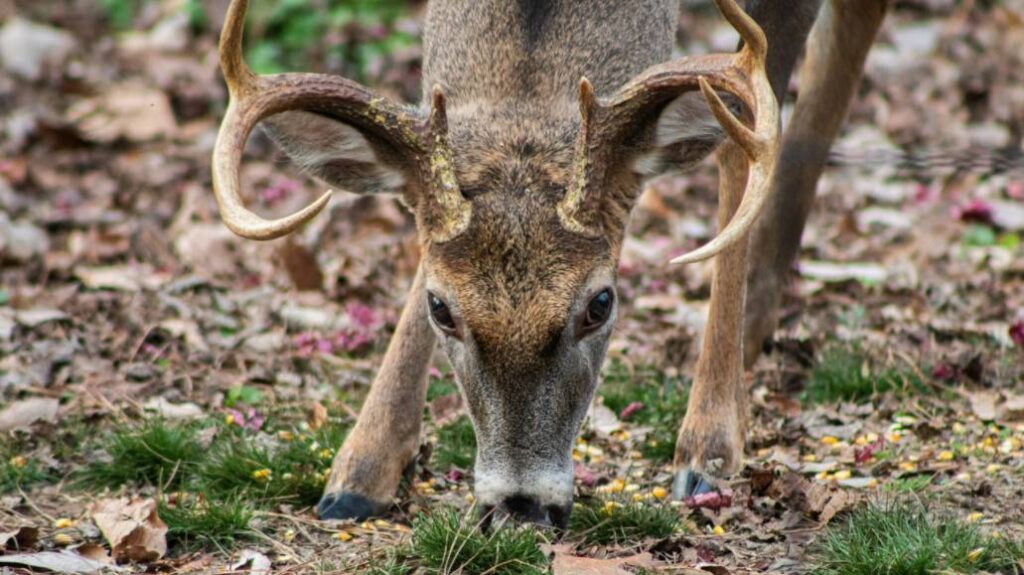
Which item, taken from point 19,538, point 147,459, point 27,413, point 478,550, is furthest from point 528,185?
point 27,413

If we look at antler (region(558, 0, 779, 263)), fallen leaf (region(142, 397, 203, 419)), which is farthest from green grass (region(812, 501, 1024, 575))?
fallen leaf (region(142, 397, 203, 419))

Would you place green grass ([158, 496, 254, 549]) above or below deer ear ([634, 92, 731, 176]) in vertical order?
below

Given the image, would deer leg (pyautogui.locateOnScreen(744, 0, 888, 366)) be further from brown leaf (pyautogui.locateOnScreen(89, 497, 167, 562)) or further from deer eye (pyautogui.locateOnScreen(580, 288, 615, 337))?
brown leaf (pyautogui.locateOnScreen(89, 497, 167, 562))

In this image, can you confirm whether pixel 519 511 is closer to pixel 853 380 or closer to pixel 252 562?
pixel 252 562

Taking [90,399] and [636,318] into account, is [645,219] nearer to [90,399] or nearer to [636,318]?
[636,318]

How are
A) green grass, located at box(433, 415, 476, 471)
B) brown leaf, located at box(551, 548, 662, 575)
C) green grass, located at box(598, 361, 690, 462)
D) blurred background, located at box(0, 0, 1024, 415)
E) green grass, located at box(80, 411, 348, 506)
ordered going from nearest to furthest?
brown leaf, located at box(551, 548, 662, 575) < green grass, located at box(80, 411, 348, 506) < green grass, located at box(433, 415, 476, 471) < green grass, located at box(598, 361, 690, 462) < blurred background, located at box(0, 0, 1024, 415)

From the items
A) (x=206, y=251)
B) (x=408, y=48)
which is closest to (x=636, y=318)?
(x=206, y=251)

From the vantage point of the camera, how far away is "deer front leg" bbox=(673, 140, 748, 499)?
5.80 metres

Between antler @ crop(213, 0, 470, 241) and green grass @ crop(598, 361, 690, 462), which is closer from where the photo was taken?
antler @ crop(213, 0, 470, 241)

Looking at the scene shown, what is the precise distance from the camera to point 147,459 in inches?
231

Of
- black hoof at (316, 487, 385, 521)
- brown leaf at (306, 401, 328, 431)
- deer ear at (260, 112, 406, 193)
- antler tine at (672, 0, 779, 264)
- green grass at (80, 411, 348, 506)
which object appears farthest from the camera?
brown leaf at (306, 401, 328, 431)

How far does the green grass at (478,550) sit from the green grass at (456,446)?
47.6 inches

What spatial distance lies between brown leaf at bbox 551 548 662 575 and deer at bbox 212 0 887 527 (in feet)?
0.80

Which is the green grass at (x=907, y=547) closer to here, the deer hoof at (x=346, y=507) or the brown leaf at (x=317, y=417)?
the deer hoof at (x=346, y=507)
